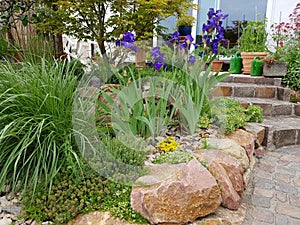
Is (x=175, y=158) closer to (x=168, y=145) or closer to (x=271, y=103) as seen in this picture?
(x=168, y=145)

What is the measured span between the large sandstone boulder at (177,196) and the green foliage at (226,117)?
2.87ft

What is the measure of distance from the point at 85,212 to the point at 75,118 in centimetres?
55

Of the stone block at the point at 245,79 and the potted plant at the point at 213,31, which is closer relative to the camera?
the potted plant at the point at 213,31

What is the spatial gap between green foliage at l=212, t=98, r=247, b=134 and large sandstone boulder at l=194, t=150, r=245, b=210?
1.64 ft

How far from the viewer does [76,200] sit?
51.6 inches

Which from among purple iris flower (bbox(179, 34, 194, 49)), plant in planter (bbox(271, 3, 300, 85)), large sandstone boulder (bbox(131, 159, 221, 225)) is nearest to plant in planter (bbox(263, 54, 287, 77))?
plant in planter (bbox(271, 3, 300, 85))

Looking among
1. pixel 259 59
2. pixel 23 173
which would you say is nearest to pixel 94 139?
pixel 23 173

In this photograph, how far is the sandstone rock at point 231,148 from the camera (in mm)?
1776

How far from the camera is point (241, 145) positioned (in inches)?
78.2

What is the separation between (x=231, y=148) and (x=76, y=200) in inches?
43.4

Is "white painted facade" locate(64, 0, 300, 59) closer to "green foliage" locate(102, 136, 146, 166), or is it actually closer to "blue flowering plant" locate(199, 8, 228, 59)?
"blue flowering plant" locate(199, 8, 228, 59)

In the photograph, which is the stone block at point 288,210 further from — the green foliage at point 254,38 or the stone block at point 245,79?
the green foliage at point 254,38

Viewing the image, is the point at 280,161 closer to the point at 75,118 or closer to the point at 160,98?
the point at 160,98

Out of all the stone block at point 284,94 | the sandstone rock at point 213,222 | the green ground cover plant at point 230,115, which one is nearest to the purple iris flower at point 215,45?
the green ground cover plant at point 230,115
